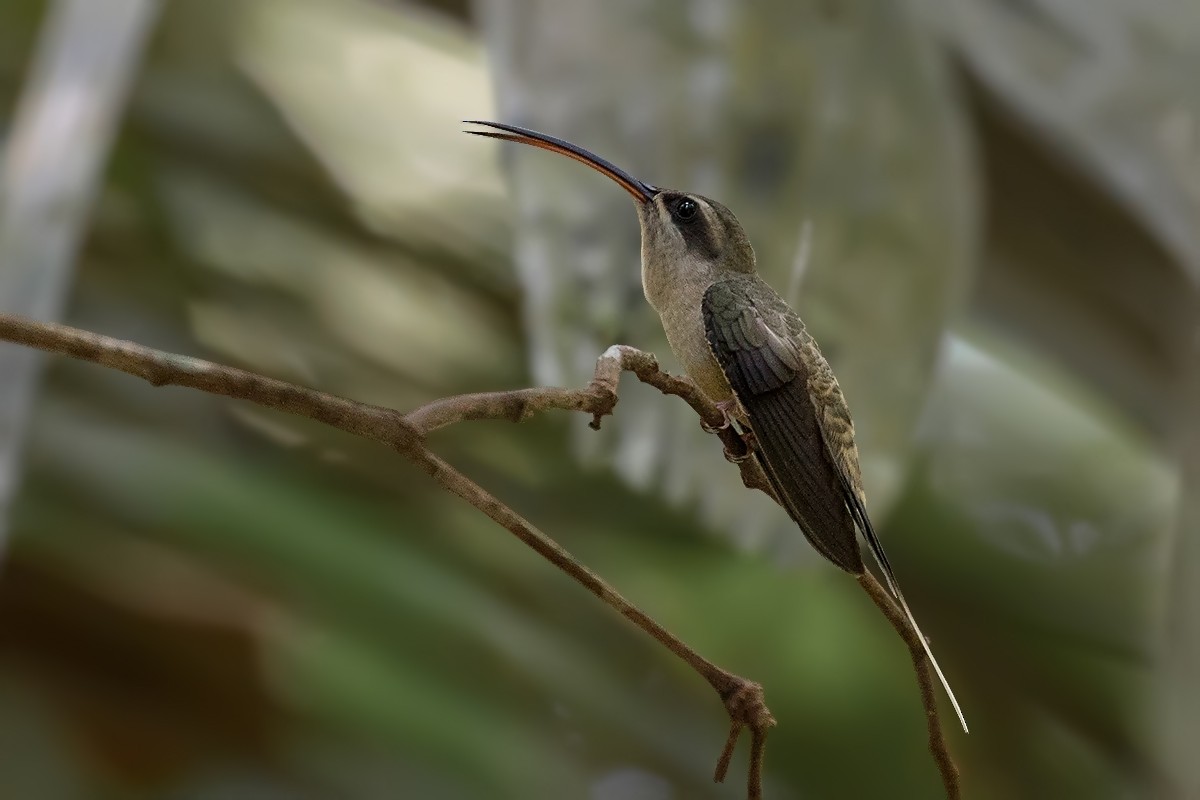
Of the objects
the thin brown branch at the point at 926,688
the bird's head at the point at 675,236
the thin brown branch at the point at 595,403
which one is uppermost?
the bird's head at the point at 675,236

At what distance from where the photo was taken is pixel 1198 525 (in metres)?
1.66

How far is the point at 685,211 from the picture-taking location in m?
0.65

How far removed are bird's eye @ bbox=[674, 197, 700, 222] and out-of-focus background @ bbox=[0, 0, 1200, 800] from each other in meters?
0.63

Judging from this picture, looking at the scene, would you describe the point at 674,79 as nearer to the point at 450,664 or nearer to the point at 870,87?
the point at 870,87

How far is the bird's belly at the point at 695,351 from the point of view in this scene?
61 cm

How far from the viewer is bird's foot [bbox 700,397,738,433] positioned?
61 centimetres

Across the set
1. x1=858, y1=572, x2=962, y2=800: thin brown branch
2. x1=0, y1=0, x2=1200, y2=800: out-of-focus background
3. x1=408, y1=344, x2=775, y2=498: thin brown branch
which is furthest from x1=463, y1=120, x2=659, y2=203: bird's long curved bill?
x1=0, y1=0, x2=1200, y2=800: out-of-focus background

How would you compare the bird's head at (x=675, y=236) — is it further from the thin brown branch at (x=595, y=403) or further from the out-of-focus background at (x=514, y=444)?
the out-of-focus background at (x=514, y=444)

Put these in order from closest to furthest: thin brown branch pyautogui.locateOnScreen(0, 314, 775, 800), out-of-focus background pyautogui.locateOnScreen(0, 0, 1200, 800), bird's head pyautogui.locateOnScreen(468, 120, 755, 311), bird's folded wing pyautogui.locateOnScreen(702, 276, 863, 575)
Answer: thin brown branch pyautogui.locateOnScreen(0, 314, 775, 800) → bird's folded wing pyautogui.locateOnScreen(702, 276, 863, 575) → bird's head pyautogui.locateOnScreen(468, 120, 755, 311) → out-of-focus background pyautogui.locateOnScreen(0, 0, 1200, 800)

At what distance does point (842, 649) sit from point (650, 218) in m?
1.10

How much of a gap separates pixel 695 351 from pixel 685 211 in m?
0.09

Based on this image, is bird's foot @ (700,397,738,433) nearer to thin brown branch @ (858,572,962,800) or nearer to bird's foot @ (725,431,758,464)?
bird's foot @ (725,431,758,464)

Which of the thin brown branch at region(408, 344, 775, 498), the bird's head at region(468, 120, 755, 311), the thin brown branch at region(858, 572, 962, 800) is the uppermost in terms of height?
the bird's head at region(468, 120, 755, 311)

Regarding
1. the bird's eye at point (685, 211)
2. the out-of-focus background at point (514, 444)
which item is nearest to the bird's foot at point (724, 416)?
the bird's eye at point (685, 211)
